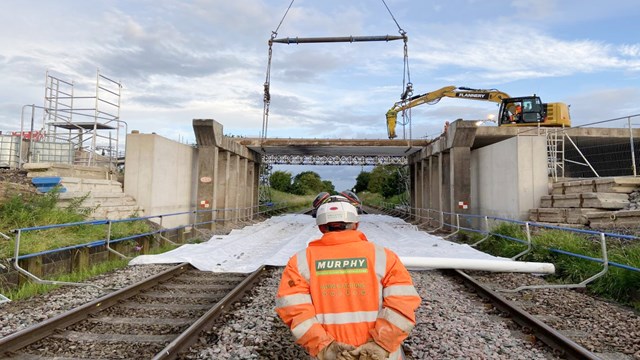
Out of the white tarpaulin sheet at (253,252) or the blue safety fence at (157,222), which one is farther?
the white tarpaulin sheet at (253,252)

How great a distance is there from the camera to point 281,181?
72.5 metres

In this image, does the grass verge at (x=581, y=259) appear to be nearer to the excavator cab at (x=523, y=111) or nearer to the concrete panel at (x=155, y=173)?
the excavator cab at (x=523, y=111)

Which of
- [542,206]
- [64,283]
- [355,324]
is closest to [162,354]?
[355,324]

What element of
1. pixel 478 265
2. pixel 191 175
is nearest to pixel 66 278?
pixel 478 265

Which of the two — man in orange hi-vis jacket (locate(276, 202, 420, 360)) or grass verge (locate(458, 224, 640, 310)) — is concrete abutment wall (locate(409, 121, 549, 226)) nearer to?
grass verge (locate(458, 224, 640, 310))

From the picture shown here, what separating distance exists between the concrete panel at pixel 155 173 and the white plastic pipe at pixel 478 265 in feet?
30.1

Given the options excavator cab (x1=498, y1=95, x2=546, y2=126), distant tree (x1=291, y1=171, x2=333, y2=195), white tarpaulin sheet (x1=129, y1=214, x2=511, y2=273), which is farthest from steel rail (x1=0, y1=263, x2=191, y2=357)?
distant tree (x1=291, y1=171, x2=333, y2=195)

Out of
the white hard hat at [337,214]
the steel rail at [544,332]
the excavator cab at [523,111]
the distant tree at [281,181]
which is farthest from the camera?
the distant tree at [281,181]

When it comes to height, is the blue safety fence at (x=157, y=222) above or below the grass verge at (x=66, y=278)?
above

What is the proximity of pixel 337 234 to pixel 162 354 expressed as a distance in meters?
2.49

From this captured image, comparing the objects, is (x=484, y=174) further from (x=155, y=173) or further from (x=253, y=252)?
(x=155, y=173)

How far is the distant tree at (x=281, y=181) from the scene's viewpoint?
7081 cm

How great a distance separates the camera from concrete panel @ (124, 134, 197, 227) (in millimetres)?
12695

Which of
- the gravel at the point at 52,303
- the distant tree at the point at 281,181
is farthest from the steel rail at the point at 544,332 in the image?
the distant tree at the point at 281,181
